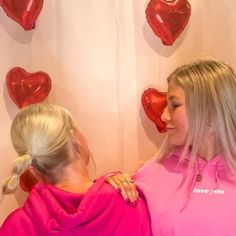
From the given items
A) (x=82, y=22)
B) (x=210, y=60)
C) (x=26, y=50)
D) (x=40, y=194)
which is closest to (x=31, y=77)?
(x=26, y=50)

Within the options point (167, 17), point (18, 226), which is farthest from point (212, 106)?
point (18, 226)

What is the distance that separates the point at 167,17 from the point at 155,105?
0.28m

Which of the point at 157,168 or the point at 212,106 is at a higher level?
the point at 212,106

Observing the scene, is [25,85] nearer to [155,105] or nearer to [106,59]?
[106,59]

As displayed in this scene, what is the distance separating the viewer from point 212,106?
1.23m

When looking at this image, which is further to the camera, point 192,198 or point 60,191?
point 192,198

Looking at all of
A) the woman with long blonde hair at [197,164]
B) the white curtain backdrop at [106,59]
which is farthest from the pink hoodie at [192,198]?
the white curtain backdrop at [106,59]

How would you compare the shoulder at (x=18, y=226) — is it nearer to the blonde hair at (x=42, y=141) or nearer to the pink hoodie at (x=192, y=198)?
the blonde hair at (x=42, y=141)

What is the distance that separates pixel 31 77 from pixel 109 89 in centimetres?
27

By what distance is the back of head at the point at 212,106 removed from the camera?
1228mm

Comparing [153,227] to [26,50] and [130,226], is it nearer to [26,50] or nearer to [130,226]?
[130,226]

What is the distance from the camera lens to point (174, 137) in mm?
1273

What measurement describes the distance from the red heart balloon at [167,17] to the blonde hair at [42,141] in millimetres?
468

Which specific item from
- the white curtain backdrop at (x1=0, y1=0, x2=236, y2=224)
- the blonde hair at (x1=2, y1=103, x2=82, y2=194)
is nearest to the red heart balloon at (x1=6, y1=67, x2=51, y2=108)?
the white curtain backdrop at (x1=0, y1=0, x2=236, y2=224)
